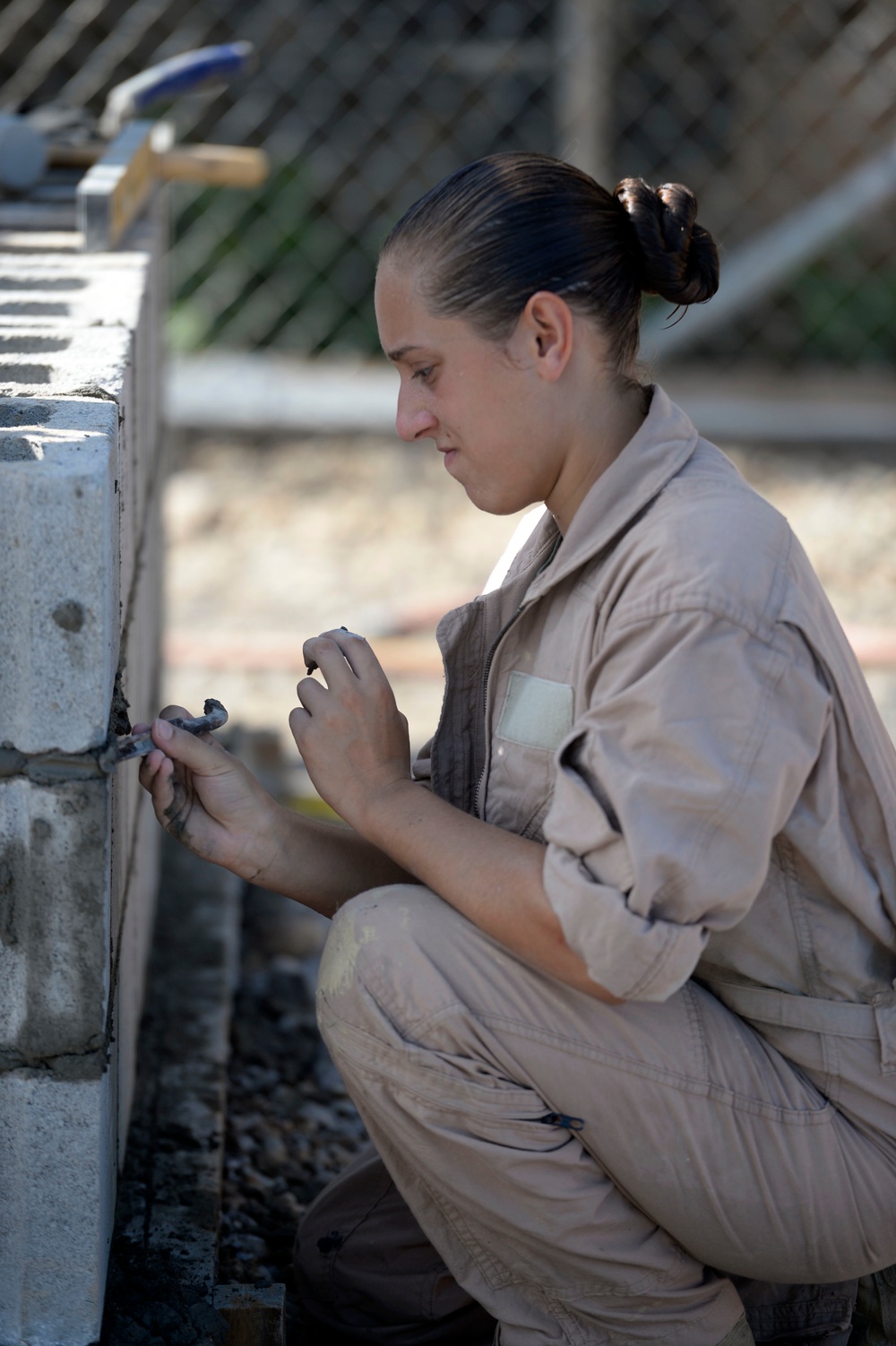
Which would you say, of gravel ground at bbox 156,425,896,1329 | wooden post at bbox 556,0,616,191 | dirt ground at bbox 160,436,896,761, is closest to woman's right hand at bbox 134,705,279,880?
gravel ground at bbox 156,425,896,1329

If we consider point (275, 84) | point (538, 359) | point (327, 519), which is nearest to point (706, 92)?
point (275, 84)

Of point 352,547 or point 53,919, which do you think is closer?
point 53,919

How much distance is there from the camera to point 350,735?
179cm

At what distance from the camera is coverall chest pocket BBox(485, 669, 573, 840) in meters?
1.71

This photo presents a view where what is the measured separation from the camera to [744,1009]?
66.0 inches

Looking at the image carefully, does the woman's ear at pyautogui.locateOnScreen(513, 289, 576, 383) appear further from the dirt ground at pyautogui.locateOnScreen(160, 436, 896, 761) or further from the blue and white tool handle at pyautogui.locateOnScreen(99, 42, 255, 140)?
the dirt ground at pyautogui.locateOnScreen(160, 436, 896, 761)

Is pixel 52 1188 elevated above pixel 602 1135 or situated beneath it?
situated beneath

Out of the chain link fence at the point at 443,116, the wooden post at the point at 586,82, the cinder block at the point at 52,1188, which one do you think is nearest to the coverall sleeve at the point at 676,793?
the cinder block at the point at 52,1188

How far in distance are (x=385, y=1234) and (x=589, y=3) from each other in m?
5.26

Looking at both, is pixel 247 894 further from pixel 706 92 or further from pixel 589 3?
pixel 706 92

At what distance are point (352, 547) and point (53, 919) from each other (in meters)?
4.29

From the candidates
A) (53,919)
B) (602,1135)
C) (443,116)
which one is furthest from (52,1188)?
(443,116)

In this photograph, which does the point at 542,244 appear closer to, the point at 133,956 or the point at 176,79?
the point at 133,956

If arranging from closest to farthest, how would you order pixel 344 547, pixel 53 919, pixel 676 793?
pixel 676 793 < pixel 53 919 < pixel 344 547
